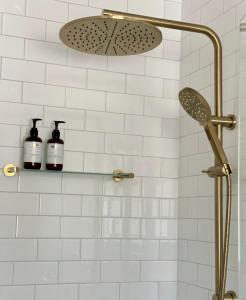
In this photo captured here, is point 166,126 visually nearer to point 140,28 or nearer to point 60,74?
point 60,74

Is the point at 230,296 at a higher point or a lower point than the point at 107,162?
lower

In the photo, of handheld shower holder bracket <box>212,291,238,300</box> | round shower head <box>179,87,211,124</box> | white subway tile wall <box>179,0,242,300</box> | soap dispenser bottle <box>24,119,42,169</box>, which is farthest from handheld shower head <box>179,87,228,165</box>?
soap dispenser bottle <box>24,119,42,169</box>

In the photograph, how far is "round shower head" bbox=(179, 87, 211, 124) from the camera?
164cm

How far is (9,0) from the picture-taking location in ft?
6.39

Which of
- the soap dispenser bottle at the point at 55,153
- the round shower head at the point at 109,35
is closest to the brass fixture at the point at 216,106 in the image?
the round shower head at the point at 109,35

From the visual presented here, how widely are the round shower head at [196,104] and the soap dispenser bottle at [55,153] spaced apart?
499mm

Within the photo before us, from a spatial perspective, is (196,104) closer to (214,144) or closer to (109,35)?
(214,144)

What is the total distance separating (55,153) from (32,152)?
86 millimetres

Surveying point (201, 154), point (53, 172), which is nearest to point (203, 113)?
point (201, 154)

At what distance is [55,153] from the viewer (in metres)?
1.88

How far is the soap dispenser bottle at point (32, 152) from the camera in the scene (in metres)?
1.85

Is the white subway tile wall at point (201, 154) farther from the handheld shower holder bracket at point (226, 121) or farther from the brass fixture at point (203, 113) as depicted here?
the brass fixture at point (203, 113)

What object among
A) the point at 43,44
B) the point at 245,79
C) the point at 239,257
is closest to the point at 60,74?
the point at 43,44

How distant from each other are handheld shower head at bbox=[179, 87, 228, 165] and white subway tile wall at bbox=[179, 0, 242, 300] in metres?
0.13
